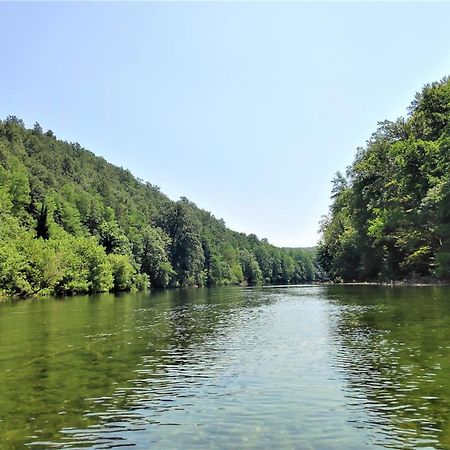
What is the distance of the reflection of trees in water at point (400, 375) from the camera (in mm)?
10281

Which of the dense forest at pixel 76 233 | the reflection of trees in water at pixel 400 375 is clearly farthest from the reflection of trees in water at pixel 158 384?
the dense forest at pixel 76 233

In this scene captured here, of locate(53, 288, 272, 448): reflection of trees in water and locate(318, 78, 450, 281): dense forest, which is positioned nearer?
locate(53, 288, 272, 448): reflection of trees in water

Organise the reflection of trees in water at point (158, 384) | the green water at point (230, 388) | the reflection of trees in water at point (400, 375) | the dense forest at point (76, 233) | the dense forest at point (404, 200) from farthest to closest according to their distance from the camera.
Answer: the dense forest at point (76, 233), the dense forest at point (404, 200), the reflection of trees in water at point (158, 384), the reflection of trees in water at point (400, 375), the green water at point (230, 388)

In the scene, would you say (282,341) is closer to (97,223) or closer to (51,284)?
(51,284)

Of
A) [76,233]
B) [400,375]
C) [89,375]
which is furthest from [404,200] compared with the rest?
[76,233]

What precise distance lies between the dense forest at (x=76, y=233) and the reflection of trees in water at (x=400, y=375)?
52.9m

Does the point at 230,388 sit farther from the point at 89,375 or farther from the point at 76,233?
the point at 76,233

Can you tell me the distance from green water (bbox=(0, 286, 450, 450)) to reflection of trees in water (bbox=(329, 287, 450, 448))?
4 cm

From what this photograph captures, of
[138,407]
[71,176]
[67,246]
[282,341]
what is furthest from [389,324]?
[71,176]

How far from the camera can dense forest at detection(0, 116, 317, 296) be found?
76.8 meters

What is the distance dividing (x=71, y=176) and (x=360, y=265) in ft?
331

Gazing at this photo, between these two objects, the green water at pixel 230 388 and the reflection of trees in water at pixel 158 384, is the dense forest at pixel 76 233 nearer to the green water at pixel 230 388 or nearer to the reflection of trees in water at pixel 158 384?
the reflection of trees in water at pixel 158 384

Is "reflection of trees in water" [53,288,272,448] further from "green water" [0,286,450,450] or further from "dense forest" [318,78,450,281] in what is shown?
"dense forest" [318,78,450,281]

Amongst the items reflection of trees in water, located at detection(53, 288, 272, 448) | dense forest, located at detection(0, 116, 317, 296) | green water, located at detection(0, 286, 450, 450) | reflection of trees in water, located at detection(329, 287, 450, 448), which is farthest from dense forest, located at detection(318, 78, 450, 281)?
dense forest, located at detection(0, 116, 317, 296)
